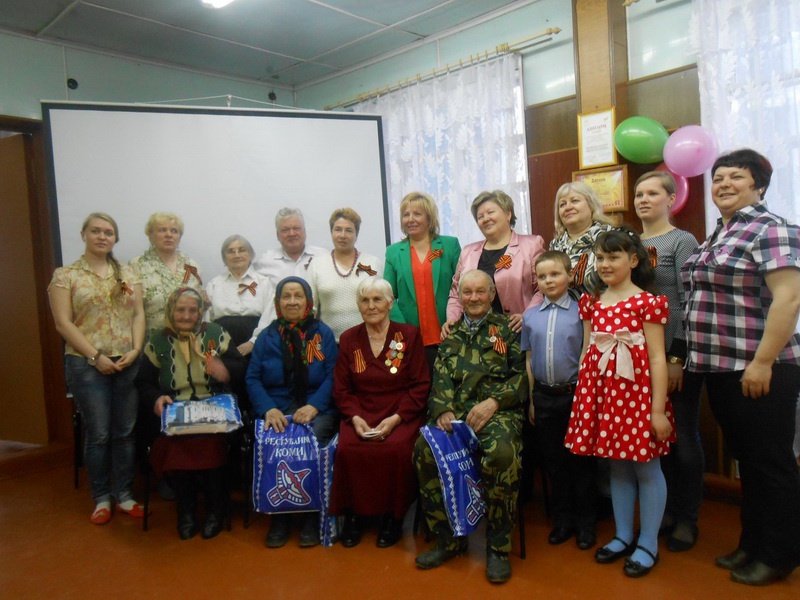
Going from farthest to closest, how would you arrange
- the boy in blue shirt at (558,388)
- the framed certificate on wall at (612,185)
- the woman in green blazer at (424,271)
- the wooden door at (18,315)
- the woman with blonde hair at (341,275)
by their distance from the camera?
the wooden door at (18,315)
the framed certificate on wall at (612,185)
the woman with blonde hair at (341,275)
the woman in green blazer at (424,271)
the boy in blue shirt at (558,388)

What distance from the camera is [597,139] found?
3.47m

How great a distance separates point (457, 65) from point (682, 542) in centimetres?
351

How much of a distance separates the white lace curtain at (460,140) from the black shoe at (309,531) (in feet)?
8.12

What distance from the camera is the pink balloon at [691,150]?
2934mm

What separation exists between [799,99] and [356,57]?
11.1ft

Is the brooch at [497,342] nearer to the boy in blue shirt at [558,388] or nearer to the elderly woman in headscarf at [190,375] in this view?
the boy in blue shirt at [558,388]

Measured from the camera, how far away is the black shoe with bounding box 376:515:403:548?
8.34 feet

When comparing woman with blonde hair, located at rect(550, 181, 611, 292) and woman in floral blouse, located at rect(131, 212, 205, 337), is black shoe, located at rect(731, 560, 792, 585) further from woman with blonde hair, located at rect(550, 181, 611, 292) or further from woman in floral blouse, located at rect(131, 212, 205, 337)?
woman in floral blouse, located at rect(131, 212, 205, 337)

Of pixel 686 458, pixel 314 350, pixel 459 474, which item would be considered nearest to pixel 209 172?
pixel 314 350

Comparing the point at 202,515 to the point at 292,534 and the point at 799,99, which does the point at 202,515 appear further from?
the point at 799,99

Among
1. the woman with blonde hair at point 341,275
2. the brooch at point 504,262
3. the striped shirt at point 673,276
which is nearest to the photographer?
the striped shirt at point 673,276

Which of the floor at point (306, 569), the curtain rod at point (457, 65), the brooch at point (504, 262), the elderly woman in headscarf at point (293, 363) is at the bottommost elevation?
the floor at point (306, 569)

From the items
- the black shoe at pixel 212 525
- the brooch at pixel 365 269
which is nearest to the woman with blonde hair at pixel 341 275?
the brooch at pixel 365 269

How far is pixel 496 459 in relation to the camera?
7.52 feet
